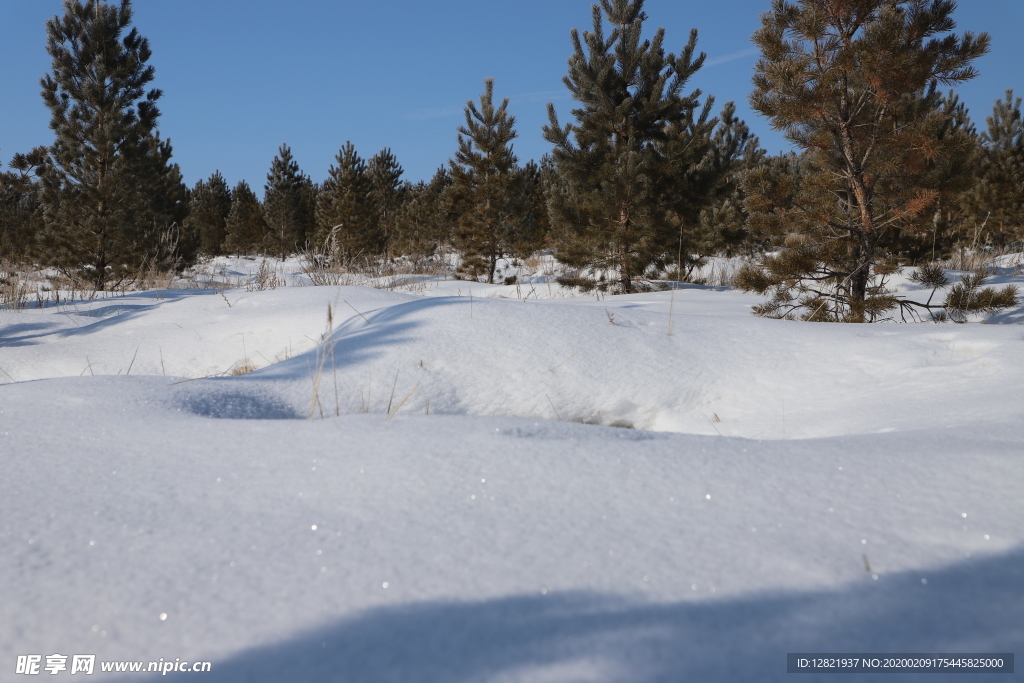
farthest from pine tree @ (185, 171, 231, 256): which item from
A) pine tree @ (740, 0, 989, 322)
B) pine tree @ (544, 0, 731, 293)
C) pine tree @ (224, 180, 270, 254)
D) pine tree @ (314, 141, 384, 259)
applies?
pine tree @ (740, 0, 989, 322)

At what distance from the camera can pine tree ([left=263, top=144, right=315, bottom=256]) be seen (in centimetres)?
2694

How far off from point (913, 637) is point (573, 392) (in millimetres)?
1468

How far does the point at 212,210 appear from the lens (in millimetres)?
30469

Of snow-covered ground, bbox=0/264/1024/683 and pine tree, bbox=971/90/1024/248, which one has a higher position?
pine tree, bbox=971/90/1024/248

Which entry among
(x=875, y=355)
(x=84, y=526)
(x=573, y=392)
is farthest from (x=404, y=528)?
(x=875, y=355)

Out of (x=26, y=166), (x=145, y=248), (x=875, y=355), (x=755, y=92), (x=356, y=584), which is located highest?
(x=26, y=166)

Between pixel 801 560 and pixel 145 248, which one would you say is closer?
pixel 801 560

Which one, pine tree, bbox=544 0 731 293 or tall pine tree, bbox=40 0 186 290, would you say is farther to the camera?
tall pine tree, bbox=40 0 186 290

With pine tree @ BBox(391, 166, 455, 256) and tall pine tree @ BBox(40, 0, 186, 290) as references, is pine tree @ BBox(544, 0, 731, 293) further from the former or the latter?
pine tree @ BBox(391, 166, 455, 256)

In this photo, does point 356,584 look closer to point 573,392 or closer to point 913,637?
point 913,637

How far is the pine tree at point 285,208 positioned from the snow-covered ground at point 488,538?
26.8 meters

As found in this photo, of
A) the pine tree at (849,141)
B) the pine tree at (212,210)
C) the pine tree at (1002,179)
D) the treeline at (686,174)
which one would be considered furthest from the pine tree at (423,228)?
the pine tree at (849,141)

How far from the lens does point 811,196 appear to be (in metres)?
4.32

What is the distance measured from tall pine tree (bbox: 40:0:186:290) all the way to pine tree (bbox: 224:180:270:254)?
1785 cm
